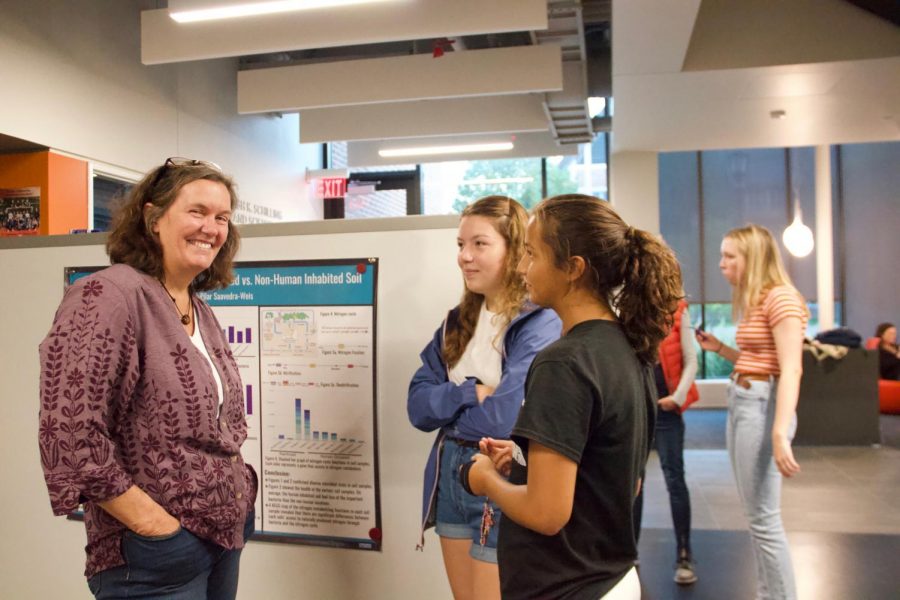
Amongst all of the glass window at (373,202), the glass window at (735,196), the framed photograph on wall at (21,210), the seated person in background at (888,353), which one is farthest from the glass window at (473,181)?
the framed photograph on wall at (21,210)

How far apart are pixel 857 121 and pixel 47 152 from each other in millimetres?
7253

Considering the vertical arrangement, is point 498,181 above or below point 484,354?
above

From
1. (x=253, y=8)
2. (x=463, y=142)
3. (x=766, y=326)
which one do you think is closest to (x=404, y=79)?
(x=253, y=8)

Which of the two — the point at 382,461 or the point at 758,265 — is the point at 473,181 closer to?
the point at 758,265

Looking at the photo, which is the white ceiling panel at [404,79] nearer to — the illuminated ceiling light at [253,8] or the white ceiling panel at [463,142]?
the illuminated ceiling light at [253,8]

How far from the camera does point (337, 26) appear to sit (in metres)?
4.75

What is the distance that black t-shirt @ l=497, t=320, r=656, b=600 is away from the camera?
108 cm

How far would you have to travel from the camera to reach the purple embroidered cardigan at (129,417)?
1267 millimetres

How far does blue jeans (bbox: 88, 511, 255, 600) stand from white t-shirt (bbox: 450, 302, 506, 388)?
28.2 inches

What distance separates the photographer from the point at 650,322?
121 cm

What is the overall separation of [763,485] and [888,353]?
314 inches

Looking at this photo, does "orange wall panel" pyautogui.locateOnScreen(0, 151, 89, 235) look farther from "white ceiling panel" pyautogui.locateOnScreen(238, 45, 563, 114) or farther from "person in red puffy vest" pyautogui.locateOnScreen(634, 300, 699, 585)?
"person in red puffy vest" pyautogui.locateOnScreen(634, 300, 699, 585)

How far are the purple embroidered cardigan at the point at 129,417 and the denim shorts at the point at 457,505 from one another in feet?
1.63

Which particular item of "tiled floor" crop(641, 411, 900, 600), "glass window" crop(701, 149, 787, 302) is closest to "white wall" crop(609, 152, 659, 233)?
"glass window" crop(701, 149, 787, 302)
